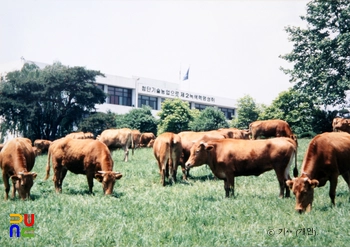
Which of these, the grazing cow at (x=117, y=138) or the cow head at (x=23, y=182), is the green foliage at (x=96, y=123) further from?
the cow head at (x=23, y=182)

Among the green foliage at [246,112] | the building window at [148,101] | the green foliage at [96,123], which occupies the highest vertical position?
the building window at [148,101]

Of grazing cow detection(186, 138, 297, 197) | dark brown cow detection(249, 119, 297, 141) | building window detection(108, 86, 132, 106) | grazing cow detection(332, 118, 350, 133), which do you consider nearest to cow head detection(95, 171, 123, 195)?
grazing cow detection(186, 138, 297, 197)

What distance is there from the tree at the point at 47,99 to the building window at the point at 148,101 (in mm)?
21746

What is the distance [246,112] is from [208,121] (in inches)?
631

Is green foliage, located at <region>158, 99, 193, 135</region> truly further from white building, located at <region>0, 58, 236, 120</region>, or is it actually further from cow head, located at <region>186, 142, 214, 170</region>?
cow head, located at <region>186, 142, 214, 170</region>

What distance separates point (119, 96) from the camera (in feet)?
200

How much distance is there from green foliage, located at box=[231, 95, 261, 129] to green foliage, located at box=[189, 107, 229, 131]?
11.3 metres

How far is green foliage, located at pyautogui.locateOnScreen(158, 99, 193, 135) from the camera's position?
50438 millimetres

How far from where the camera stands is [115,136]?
914 inches

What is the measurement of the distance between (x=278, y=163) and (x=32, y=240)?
6688 mm

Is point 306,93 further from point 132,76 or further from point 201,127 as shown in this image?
point 132,76

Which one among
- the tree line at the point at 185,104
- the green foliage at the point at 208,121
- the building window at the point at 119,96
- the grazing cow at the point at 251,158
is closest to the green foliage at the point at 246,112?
the tree line at the point at 185,104

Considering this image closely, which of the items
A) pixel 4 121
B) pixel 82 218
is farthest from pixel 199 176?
pixel 4 121

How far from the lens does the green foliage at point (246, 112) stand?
60.0 m
